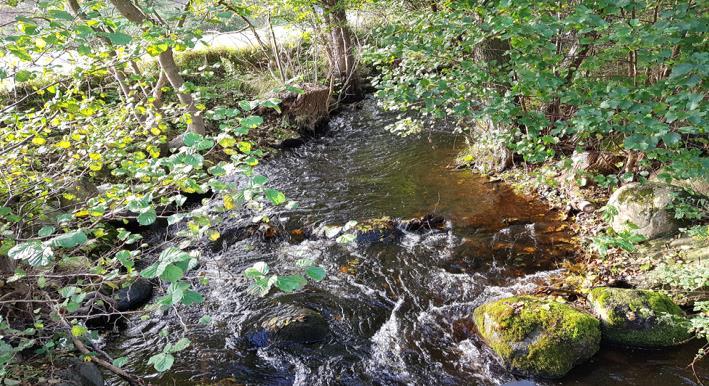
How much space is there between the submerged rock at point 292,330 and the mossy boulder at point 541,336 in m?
1.75

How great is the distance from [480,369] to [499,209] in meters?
3.25

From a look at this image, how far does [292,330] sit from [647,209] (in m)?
4.44

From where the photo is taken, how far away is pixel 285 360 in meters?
4.22

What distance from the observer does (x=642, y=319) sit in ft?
12.4

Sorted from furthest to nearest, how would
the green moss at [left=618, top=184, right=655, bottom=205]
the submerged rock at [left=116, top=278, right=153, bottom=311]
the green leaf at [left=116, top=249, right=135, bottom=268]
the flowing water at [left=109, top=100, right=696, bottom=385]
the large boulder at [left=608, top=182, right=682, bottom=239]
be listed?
the submerged rock at [left=116, top=278, right=153, bottom=311]
the green moss at [left=618, top=184, right=655, bottom=205]
the large boulder at [left=608, top=182, right=682, bottom=239]
the flowing water at [left=109, top=100, right=696, bottom=385]
the green leaf at [left=116, top=249, right=135, bottom=268]

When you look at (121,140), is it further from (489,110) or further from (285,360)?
(489,110)

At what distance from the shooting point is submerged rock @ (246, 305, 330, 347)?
4438mm

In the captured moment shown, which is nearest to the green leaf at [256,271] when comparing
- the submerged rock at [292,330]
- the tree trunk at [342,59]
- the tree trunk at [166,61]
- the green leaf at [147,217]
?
the green leaf at [147,217]

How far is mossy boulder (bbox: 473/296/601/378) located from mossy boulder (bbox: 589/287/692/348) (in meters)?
0.16

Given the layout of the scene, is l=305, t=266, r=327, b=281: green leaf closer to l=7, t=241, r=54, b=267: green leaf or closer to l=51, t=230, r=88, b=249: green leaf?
l=51, t=230, r=88, b=249: green leaf

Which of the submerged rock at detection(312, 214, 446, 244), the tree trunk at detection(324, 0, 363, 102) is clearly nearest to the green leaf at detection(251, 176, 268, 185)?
the submerged rock at detection(312, 214, 446, 244)

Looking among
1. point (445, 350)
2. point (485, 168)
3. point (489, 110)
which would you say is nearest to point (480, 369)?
point (445, 350)

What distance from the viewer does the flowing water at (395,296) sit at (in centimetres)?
391

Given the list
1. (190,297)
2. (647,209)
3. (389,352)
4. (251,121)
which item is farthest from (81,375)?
(647,209)
